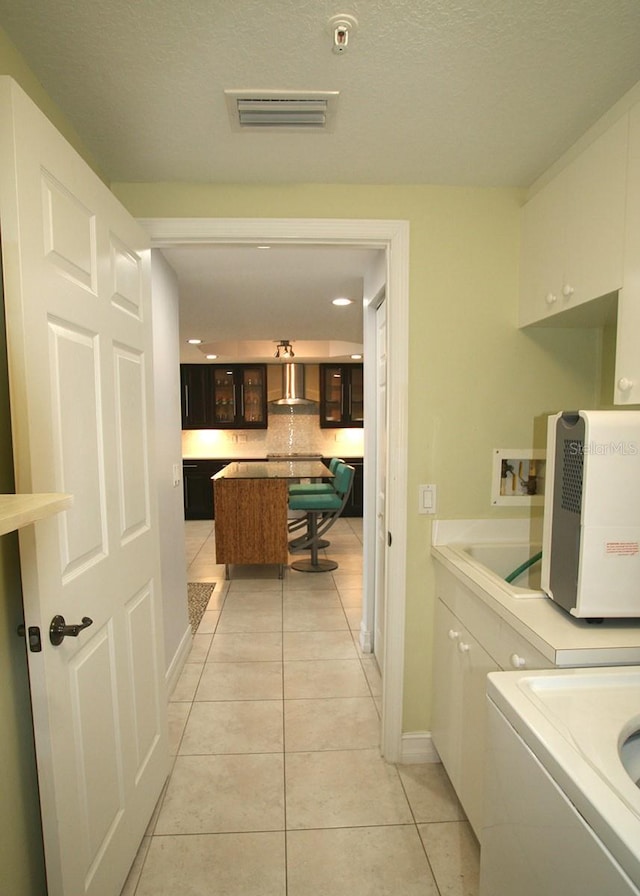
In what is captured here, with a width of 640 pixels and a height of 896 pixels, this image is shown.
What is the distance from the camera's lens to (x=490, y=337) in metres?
1.85

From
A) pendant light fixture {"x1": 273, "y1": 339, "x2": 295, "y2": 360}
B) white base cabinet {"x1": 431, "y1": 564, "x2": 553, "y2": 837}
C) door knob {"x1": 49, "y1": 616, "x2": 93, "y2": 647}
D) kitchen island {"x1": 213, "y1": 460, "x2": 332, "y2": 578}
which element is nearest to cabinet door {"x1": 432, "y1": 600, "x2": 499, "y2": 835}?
white base cabinet {"x1": 431, "y1": 564, "x2": 553, "y2": 837}

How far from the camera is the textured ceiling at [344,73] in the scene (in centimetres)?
101

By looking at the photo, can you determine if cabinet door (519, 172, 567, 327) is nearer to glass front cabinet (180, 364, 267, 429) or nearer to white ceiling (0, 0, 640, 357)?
white ceiling (0, 0, 640, 357)

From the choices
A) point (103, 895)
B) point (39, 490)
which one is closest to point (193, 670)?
point (103, 895)

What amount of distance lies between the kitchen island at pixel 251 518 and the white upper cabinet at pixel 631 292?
311 cm

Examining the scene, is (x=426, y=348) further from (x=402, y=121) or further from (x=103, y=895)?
(x=103, y=895)

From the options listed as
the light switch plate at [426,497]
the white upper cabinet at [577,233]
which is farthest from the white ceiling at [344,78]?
the light switch plate at [426,497]

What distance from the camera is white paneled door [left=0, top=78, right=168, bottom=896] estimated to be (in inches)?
38.8

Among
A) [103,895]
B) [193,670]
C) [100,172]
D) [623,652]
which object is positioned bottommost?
[193,670]

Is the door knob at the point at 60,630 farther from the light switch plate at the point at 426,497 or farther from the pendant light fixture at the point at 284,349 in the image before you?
the pendant light fixture at the point at 284,349

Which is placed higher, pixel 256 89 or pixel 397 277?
pixel 256 89

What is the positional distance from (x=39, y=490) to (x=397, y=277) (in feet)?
4.73

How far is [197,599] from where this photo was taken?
375 cm

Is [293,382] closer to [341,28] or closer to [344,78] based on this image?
→ [344,78]
